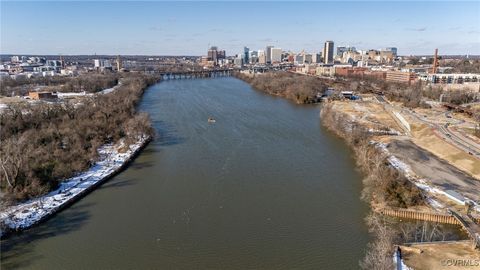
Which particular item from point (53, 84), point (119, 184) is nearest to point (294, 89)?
point (119, 184)

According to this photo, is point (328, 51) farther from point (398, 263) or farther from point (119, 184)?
point (398, 263)

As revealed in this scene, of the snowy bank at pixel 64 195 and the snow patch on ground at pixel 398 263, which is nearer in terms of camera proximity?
the snow patch on ground at pixel 398 263

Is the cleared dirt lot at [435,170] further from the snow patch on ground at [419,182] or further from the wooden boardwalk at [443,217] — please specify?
the wooden boardwalk at [443,217]

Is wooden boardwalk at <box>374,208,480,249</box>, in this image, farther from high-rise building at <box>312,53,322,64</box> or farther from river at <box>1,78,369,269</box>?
high-rise building at <box>312,53,322,64</box>

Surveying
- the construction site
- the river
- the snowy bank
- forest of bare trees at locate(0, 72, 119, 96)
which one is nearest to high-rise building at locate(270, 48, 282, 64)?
forest of bare trees at locate(0, 72, 119, 96)

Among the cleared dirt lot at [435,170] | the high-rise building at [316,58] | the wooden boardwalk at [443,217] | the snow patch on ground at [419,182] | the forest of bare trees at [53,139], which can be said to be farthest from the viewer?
the high-rise building at [316,58]

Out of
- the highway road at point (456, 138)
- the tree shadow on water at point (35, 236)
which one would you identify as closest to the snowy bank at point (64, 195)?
the tree shadow on water at point (35, 236)

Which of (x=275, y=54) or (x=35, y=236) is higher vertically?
(x=275, y=54)
